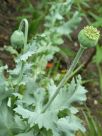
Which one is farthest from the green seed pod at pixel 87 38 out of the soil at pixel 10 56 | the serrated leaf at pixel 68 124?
the soil at pixel 10 56

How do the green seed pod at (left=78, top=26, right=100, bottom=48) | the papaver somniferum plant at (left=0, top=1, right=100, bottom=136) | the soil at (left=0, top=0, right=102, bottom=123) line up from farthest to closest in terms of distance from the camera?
the soil at (left=0, top=0, right=102, bottom=123) → the papaver somniferum plant at (left=0, top=1, right=100, bottom=136) → the green seed pod at (left=78, top=26, right=100, bottom=48)

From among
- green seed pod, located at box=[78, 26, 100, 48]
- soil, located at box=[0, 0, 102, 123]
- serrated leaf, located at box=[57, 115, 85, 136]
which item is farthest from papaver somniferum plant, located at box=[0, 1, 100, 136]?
soil, located at box=[0, 0, 102, 123]

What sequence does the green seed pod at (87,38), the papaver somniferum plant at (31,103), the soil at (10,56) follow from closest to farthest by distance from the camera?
the green seed pod at (87,38) < the papaver somniferum plant at (31,103) < the soil at (10,56)

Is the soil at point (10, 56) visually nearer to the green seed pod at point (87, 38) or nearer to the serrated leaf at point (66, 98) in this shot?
the serrated leaf at point (66, 98)

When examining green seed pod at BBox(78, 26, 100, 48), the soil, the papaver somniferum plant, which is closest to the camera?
green seed pod at BBox(78, 26, 100, 48)

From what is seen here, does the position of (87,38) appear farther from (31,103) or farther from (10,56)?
(10,56)

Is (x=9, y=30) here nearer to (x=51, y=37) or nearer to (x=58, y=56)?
(x=58, y=56)

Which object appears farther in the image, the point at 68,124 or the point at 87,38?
the point at 68,124

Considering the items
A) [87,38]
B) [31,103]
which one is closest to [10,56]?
[31,103]

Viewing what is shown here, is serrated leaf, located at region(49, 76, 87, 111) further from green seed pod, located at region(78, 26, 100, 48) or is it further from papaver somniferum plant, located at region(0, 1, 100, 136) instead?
green seed pod, located at region(78, 26, 100, 48)
